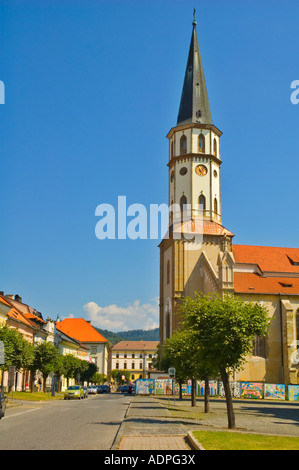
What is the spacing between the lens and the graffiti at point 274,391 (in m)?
53.1

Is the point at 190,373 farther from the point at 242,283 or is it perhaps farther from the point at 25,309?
the point at 25,309

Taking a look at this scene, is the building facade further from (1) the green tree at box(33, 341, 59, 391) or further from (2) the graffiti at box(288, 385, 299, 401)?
(1) the green tree at box(33, 341, 59, 391)

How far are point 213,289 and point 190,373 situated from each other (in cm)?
2715

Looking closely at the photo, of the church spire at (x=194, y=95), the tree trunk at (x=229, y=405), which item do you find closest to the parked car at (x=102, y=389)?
the church spire at (x=194, y=95)

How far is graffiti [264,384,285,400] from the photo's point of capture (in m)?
53.1

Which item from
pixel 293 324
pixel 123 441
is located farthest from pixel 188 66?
pixel 123 441

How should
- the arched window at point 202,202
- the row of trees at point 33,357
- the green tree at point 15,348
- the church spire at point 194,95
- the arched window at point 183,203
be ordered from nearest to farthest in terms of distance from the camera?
the green tree at point 15,348 < the row of trees at point 33,357 < the arched window at point 202,202 < the arched window at point 183,203 < the church spire at point 194,95

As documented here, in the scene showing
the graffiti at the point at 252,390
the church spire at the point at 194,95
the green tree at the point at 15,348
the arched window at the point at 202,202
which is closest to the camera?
the green tree at the point at 15,348

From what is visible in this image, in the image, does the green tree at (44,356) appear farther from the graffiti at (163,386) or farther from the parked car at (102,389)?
the parked car at (102,389)

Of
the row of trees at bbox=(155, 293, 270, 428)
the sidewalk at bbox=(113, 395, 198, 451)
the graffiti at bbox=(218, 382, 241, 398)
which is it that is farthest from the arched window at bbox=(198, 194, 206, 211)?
the sidewalk at bbox=(113, 395, 198, 451)

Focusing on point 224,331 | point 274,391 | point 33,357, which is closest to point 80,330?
point 274,391

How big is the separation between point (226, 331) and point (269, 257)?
177 feet

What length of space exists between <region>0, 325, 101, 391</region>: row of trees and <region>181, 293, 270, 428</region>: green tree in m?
19.4

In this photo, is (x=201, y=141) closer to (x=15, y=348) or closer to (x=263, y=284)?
(x=263, y=284)
